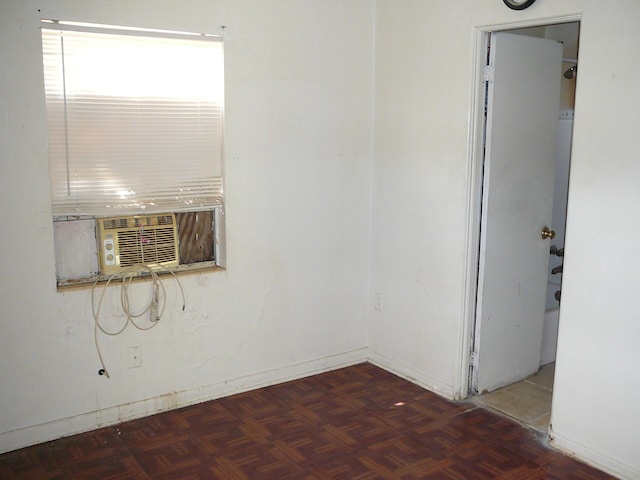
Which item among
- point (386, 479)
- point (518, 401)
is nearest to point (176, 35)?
point (386, 479)

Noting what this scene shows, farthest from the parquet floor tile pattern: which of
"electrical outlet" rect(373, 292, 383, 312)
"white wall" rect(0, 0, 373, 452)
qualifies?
"electrical outlet" rect(373, 292, 383, 312)

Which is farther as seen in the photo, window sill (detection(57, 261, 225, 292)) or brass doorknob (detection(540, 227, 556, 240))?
brass doorknob (detection(540, 227, 556, 240))

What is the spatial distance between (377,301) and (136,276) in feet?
5.43

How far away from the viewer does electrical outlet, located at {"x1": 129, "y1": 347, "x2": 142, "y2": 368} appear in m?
3.39

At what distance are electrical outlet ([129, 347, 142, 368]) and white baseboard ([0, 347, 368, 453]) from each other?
216mm

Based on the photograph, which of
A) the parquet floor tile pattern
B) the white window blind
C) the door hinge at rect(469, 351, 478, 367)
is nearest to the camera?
the parquet floor tile pattern

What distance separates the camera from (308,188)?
394 centimetres

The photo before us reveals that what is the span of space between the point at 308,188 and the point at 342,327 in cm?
100

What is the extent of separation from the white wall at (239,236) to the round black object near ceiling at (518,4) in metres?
1.09

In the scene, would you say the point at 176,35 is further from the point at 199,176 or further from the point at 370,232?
the point at 370,232

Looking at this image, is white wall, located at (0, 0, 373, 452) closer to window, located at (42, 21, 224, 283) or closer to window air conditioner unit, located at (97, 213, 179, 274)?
window, located at (42, 21, 224, 283)

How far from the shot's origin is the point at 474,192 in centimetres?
357

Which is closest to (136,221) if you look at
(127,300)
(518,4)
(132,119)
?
(127,300)

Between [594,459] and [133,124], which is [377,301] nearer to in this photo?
[594,459]
